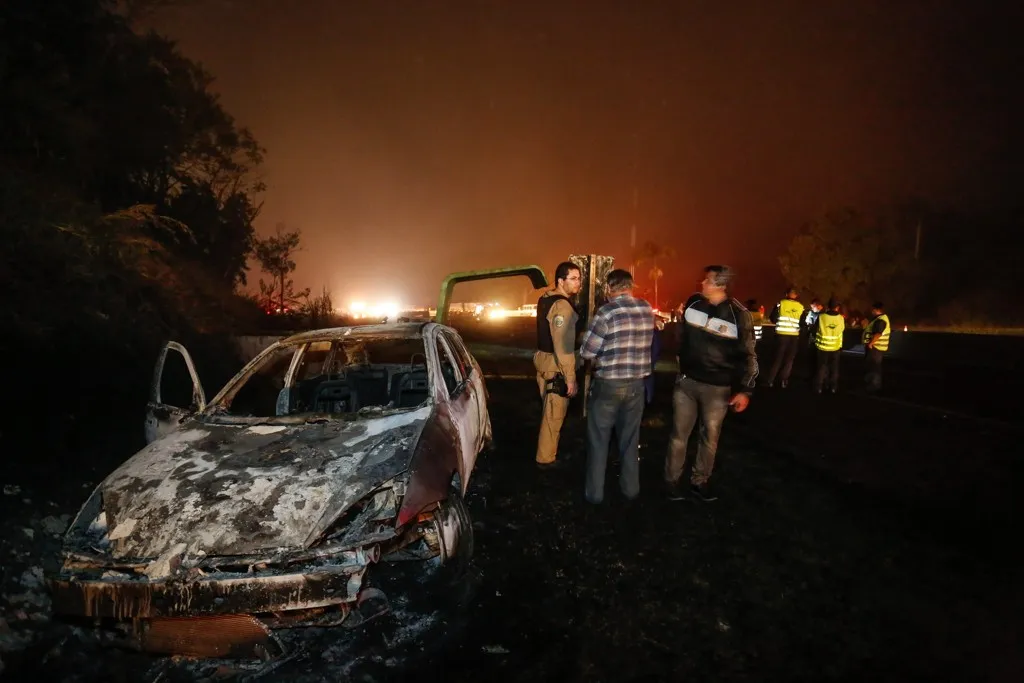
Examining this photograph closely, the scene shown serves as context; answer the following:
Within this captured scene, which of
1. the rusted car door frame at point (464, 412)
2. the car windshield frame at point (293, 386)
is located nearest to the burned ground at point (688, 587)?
the rusted car door frame at point (464, 412)

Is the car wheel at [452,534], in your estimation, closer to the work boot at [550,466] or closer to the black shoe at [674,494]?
the black shoe at [674,494]

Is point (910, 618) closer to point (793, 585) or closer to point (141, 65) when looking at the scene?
point (793, 585)

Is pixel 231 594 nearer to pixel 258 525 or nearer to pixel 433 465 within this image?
pixel 258 525

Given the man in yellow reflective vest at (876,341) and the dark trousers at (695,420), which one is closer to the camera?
the dark trousers at (695,420)

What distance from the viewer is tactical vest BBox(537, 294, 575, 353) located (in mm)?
5582

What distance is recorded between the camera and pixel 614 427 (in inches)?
199

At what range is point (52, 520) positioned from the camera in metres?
4.70

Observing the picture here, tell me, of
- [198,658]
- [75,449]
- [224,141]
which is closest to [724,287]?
[198,658]

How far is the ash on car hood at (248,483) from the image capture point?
2.81 m

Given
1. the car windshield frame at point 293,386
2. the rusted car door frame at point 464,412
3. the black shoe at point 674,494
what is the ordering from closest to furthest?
the car windshield frame at point 293,386
the rusted car door frame at point 464,412
the black shoe at point 674,494

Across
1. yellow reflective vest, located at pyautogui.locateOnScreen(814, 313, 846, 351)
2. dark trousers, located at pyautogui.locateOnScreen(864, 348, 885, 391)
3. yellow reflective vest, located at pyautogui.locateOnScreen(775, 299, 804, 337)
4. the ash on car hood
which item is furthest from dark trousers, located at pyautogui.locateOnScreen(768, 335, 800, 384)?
the ash on car hood

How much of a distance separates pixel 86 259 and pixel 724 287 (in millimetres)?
9825

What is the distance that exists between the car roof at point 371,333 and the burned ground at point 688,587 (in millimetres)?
1608

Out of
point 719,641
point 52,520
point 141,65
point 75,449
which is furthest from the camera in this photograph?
point 141,65
